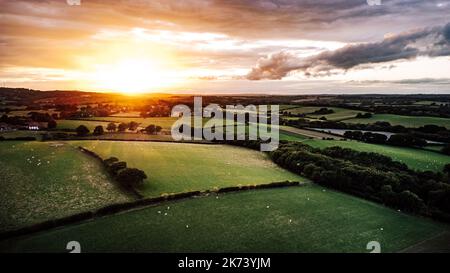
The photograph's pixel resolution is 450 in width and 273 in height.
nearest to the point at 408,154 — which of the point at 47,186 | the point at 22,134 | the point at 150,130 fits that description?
the point at 47,186

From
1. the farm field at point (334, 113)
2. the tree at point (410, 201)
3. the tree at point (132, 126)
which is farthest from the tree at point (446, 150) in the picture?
the tree at point (132, 126)

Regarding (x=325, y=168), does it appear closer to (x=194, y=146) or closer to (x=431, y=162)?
(x=431, y=162)

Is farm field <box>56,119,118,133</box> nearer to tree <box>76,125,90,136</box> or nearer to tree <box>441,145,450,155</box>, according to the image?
tree <box>76,125,90,136</box>

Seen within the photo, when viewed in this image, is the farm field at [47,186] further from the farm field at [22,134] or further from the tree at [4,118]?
the tree at [4,118]

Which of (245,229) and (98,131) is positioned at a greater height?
(98,131)

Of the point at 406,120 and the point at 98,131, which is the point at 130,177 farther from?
the point at 406,120

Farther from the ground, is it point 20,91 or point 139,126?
point 20,91
